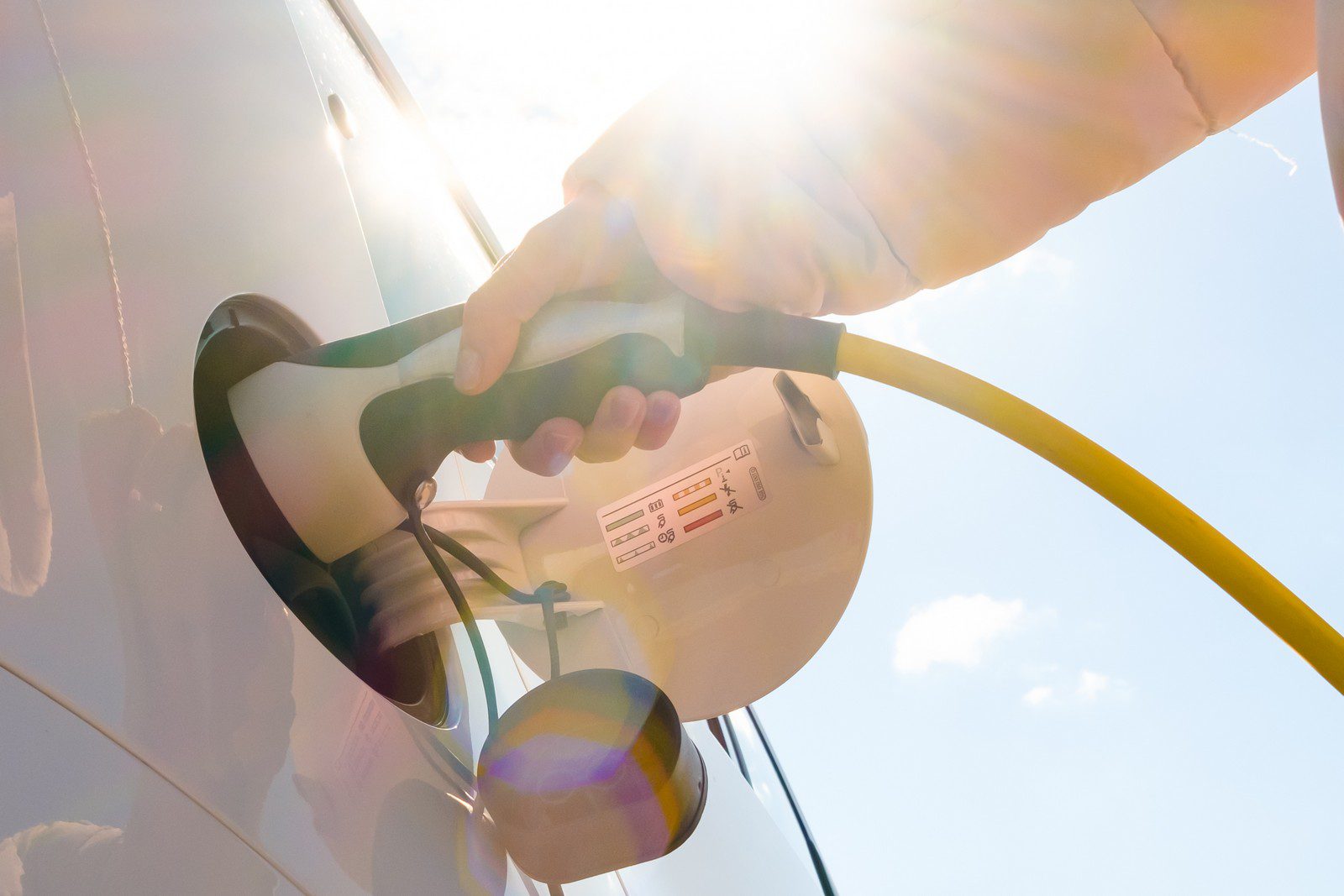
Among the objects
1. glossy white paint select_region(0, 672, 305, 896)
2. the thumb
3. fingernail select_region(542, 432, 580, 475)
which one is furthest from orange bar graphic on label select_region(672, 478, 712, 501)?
glossy white paint select_region(0, 672, 305, 896)

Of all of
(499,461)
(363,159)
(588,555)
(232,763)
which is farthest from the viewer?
(363,159)

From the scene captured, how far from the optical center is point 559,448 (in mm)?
821

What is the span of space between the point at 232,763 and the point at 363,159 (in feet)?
2.86

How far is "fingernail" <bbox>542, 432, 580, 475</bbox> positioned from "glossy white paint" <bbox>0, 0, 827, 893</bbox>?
0.18m

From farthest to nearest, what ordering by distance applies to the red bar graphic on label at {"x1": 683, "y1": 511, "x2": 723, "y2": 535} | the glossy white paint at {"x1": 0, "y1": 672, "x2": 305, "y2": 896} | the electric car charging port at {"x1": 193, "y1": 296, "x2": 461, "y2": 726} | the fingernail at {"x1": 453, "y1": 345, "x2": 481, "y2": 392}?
the red bar graphic on label at {"x1": 683, "y1": 511, "x2": 723, "y2": 535}
the fingernail at {"x1": 453, "y1": 345, "x2": 481, "y2": 392}
the electric car charging port at {"x1": 193, "y1": 296, "x2": 461, "y2": 726}
the glossy white paint at {"x1": 0, "y1": 672, "x2": 305, "y2": 896}

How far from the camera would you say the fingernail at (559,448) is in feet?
2.66

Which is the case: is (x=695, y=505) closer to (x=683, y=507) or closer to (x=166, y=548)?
(x=683, y=507)

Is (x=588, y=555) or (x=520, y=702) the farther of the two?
(x=588, y=555)

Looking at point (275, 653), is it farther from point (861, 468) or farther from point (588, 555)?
point (861, 468)

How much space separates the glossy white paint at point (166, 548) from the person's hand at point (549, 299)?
14cm

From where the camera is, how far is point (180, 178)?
23.3 inches

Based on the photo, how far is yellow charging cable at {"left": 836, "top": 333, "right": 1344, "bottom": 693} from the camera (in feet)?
2.20

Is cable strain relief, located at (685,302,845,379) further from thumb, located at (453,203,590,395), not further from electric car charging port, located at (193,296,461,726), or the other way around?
electric car charging port, located at (193,296,461,726)

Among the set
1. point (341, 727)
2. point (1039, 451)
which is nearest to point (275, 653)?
point (341, 727)
